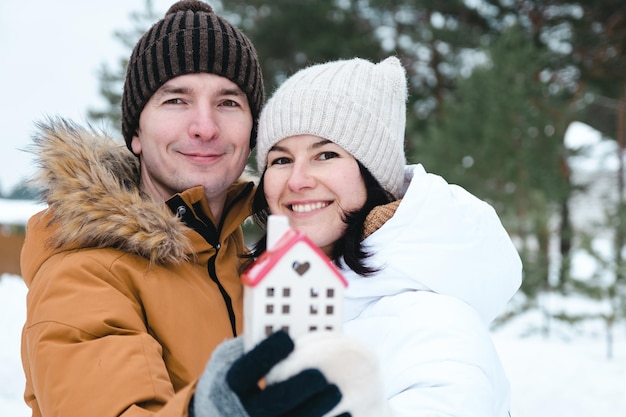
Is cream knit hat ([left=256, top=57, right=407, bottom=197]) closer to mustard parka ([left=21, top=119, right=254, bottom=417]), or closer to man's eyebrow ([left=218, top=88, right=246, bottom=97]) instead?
man's eyebrow ([left=218, top=88, right=246, bottom=97])

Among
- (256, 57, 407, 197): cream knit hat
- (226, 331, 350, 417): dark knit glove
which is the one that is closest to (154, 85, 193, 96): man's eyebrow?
(256, 57, 407, 197): cream knit hat

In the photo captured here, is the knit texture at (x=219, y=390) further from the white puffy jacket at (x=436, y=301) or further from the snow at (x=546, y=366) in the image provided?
the snow at (x=546, y=366)

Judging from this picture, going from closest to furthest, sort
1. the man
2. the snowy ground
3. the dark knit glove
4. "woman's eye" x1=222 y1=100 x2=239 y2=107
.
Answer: the dark knit glove → the man → "woman's eye" x1=222 y1=100 x2=239 y2=107 → the snowy ground

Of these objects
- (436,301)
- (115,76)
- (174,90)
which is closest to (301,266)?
(436,301)

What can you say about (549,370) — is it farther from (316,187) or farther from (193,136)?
(193,136)

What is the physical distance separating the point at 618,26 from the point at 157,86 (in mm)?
12023

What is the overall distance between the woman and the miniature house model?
59 centimetres

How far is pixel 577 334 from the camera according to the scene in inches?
337

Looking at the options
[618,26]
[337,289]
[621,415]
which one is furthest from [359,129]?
[618,26]

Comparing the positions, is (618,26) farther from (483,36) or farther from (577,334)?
(577,334)

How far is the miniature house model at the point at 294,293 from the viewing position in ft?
3.94

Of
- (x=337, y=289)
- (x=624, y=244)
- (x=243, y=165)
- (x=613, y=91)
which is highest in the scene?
(x=613, y=91)

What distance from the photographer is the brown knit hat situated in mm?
2467

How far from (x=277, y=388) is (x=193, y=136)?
1.46 meters
